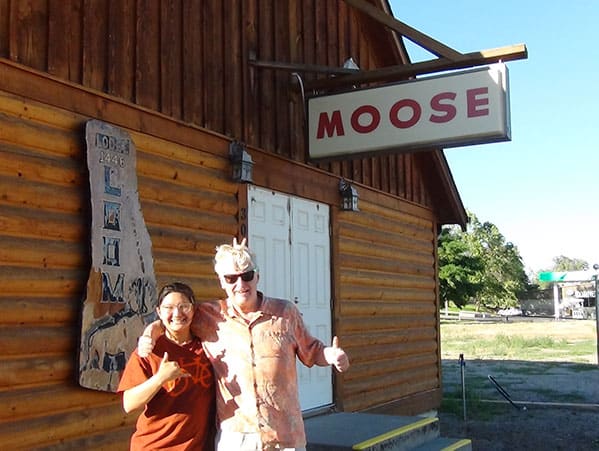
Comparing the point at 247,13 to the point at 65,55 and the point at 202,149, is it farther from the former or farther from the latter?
the point at 65,55

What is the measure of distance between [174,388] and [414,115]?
505 centimetres

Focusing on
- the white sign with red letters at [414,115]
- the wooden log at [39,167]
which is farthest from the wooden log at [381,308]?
the wooden log at [39,167]

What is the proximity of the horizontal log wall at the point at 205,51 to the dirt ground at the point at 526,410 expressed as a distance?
3.51 metres

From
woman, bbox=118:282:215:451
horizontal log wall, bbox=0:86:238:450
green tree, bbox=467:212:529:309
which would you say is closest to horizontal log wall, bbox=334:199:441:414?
horizontal log wall, bbox=0:86:238:450

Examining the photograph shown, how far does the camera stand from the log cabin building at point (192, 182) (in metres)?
4.86

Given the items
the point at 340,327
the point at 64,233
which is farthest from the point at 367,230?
the point at 64,233

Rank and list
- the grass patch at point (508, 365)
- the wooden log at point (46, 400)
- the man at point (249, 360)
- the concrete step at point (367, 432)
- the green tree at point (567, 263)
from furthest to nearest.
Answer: the green tree at point (567, 263) → the grass patch at point (508, 365) → the concrete step at point (367, 432) → the wooden log at point (46, 400) → the man at point (249, 360)

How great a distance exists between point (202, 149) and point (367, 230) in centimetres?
354

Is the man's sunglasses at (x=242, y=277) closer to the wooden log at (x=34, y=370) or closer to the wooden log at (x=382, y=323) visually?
the wooden log at (x=34, y=370)

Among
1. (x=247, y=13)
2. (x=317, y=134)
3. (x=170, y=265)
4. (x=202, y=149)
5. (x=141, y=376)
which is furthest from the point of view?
(x=317, y=134)

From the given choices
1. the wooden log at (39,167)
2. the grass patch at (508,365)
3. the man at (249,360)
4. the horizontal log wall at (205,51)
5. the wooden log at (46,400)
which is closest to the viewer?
the man at (249,360)

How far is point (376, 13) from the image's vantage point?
8.30 m

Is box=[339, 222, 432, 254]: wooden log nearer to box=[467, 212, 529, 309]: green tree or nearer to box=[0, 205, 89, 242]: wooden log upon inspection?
box=[0, 205, 89, 242]: wooden log

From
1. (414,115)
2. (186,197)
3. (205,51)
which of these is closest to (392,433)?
(186,197)
